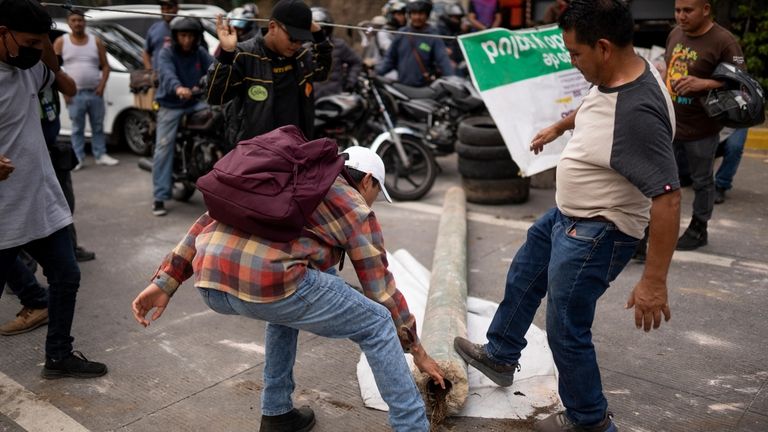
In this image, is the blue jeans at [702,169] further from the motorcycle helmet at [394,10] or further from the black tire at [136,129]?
the black tire at [136,129]

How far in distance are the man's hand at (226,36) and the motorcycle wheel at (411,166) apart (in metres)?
3.13

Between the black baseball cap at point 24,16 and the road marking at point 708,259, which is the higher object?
the black baseball cap at point 24,16

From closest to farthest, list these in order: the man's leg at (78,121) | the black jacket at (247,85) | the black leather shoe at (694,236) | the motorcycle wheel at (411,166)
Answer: the black jacket at (247,85) → the black leather shoe at (694,236) → the motorcycle wheel at (411,166) → the man's leg at (78,121)

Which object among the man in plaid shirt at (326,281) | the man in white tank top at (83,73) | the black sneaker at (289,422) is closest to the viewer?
the man in plaid shirt at (326,281)

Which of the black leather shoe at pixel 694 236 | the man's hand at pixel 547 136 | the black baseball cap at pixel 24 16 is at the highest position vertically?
the black baseball cap at pixel 24 16

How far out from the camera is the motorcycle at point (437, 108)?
812 cm

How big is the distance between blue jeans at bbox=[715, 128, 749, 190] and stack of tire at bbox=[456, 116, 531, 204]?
1.75 metres

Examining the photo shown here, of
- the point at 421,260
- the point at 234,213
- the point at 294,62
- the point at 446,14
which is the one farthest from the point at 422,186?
the point at 234,213

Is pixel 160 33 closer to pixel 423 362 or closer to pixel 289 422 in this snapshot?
pixel 289 422

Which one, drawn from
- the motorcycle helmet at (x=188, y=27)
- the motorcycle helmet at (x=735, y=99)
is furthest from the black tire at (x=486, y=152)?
the motorcycle helmet at (x=188, y=27)

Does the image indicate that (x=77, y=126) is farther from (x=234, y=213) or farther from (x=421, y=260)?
(x=234, y=213)

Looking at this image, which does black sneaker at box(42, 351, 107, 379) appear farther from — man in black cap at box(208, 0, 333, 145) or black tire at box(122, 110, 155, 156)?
black tire at box(122, 110, 155, 156)

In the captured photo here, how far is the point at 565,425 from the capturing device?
127 inches

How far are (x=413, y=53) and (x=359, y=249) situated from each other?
21.3 ft
